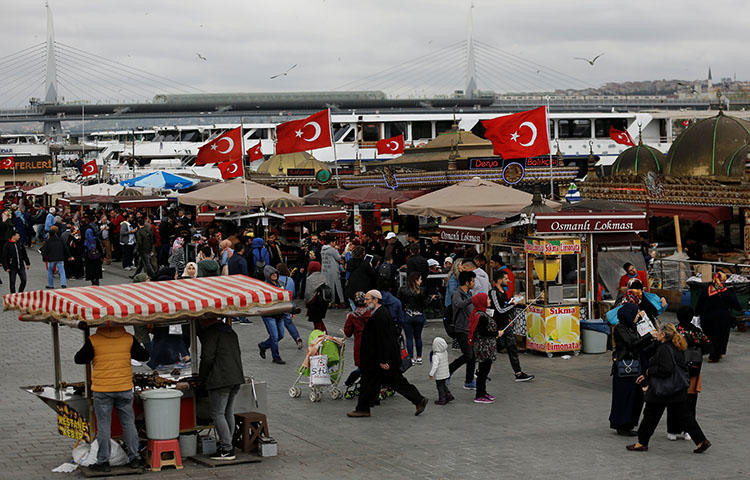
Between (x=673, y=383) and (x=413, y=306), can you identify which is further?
Answer: (x=413, y=306)

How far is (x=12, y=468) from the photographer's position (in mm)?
10070

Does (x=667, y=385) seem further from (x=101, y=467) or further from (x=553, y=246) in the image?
(x=553, y=246)

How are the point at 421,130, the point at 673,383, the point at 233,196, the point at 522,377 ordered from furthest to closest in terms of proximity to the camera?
1. the point at 421,130
2. the point at 233,196
3. the point at 522,377
4. the point at 673,383

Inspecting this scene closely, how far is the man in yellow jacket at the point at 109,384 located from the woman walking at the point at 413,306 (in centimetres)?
577

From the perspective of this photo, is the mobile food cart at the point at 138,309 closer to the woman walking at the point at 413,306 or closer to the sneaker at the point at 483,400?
the sneaker at the point at 483,400

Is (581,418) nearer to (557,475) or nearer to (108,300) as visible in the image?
(557,475)

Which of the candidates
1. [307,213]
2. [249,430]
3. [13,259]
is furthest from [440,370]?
[13,259]

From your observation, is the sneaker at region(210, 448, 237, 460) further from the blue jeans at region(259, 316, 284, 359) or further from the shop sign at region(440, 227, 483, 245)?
the shop sign at region(440, 227, 483, 245)

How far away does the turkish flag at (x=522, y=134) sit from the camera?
20297mm

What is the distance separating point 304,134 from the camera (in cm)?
2480

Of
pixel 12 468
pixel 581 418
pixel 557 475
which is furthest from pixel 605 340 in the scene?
pixel 12 468

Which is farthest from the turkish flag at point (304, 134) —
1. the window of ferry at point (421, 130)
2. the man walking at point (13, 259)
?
the window of ferry at point (421, 130)

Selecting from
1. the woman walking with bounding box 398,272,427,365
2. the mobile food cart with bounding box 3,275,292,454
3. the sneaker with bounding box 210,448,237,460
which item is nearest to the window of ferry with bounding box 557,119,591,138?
the woman walking with bounding box 398,272,427,365

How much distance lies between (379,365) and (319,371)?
1.10 meters
